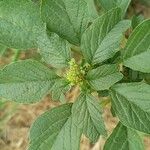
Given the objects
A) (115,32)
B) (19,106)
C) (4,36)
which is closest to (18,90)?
(4,36)

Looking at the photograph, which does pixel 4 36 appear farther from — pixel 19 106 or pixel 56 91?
pixel 19 106

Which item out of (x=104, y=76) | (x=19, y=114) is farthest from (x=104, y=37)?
(x=19, y=114)

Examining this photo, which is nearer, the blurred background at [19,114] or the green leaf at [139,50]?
the green leaf at [139,50]

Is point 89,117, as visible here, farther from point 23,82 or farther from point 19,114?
point 19,114

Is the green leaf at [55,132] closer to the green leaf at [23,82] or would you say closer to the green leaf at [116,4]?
the green leaf at [23,82]

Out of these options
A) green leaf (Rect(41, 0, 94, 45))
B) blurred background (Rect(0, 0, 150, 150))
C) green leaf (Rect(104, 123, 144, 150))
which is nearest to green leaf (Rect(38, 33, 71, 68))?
green leaf (Rect(41, 0, 94, 45))

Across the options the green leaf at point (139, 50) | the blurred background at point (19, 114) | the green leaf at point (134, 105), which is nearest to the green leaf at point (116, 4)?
the green leaf at point (139, 50)
